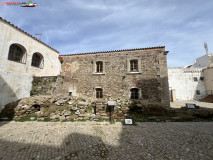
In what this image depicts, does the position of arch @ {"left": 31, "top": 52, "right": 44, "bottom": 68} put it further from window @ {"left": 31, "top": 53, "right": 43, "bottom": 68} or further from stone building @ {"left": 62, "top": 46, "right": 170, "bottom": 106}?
stone building @ {"left": 62, "top": 46, "right": 170, "bottom": 106}

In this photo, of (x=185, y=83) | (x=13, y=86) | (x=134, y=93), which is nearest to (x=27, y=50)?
(x=13, y=86)

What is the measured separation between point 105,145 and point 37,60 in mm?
13003

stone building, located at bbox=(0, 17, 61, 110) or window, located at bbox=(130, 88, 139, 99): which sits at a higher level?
stone building, located at bbox=(0, 17, 61, 110)

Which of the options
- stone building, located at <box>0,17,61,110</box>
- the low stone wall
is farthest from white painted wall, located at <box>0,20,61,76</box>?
the low stone wall

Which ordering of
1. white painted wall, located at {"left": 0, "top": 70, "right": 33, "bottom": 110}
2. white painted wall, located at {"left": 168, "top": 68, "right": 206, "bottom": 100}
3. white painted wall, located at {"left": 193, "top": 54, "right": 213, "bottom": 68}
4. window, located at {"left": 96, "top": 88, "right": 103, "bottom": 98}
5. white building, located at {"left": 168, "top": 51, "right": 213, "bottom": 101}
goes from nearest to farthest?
1. white painted wall, located at {"left": 0, "top": 70, "right": 33, "bottom": 110}
2. window, located at {"left": 96, "top": 88, "right": 103, "bottom": 98}
3. white building, located at {"left": 168, "top": 51, "right": 213, "bottom": 101}
4. white painted wall, located at {"left": 168, "top": 68, "right": 206, "bottom": 100}
5. white painted wall, located at {"left": 193, "top": 54, "right": 213, "bottom": 68}

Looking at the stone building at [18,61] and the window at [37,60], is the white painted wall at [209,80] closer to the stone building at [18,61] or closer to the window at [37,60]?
the stone building at [18,61]

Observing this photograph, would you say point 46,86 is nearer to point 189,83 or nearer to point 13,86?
point 13,86

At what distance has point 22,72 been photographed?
9.78 m

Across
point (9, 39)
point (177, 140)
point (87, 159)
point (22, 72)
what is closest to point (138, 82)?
point (177, 140)

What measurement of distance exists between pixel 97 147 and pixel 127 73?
8.42 metres

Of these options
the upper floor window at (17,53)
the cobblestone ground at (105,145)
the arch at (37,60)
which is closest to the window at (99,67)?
the arch at (37,60)

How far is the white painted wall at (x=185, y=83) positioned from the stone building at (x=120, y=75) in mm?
12537

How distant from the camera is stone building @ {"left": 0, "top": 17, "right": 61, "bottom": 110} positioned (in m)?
8.27

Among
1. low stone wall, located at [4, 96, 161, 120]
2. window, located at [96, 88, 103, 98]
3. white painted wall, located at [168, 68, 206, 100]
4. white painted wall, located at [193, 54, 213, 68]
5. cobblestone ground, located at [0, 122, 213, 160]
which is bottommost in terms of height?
cobblestone ground, located at [0, 122, 213, 160]
